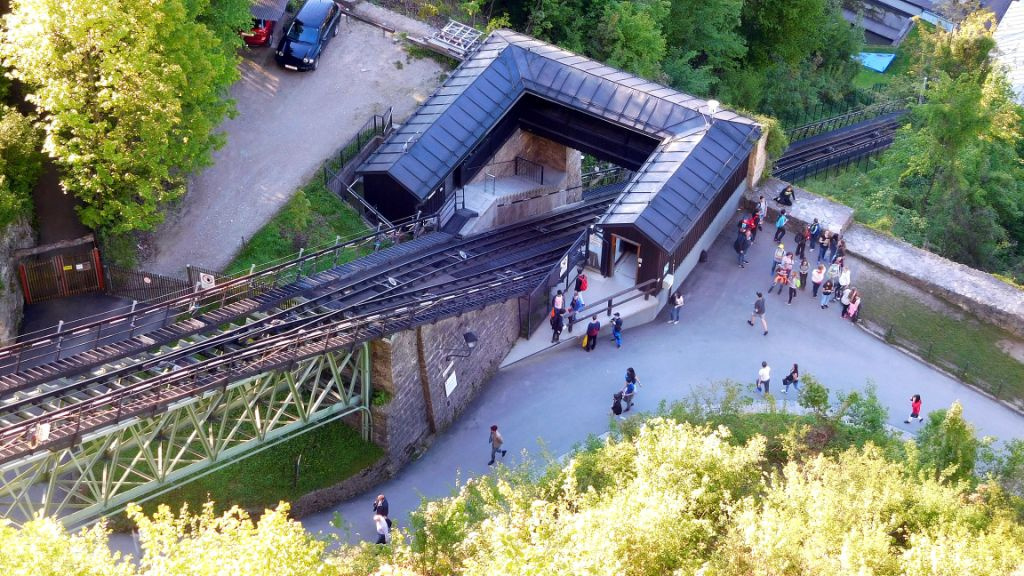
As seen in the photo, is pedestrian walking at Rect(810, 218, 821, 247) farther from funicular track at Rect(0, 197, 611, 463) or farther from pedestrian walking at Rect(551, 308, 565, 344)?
pedestrian walking at Rect(551, 308, 565, 344)

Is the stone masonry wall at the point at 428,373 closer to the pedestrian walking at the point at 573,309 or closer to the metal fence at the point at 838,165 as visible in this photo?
the pedestrian walking at the point at 573,309

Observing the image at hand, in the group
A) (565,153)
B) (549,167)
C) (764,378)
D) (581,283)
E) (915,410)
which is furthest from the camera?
(549,167)

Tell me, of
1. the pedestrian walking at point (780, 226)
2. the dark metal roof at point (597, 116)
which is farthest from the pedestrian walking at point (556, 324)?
the pedestrian walking at point (780, 226)

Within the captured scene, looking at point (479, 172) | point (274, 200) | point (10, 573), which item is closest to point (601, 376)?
point (479, 172)

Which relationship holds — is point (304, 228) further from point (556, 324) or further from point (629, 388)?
point (629, 388)

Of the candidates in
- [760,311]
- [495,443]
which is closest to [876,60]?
[760,311]
